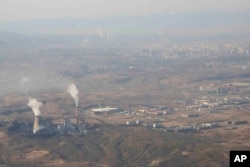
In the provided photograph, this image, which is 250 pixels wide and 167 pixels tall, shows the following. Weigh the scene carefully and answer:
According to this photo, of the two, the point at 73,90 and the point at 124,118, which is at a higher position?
the point at 73,90

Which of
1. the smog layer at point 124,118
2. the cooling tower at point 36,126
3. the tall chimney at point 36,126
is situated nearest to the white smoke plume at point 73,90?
the smog layer at point 124,118

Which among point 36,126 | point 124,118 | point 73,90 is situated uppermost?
point 73,90

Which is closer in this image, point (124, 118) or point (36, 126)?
point (36, 126)

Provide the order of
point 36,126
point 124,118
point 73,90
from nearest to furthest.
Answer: point 36,126
point 124,118
point 73,90

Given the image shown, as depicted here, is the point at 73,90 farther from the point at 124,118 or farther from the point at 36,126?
the point at 36,126

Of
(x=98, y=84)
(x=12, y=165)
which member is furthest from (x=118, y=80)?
(x=12, y=165)

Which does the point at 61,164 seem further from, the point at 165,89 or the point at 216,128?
the point at 165,89

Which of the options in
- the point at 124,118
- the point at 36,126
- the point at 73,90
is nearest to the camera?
the point at 36,126

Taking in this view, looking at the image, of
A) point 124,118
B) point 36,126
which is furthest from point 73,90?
point 36,126

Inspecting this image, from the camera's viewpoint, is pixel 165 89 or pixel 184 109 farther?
pixel 165 89

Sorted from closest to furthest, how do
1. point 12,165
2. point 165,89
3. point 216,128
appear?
point 12,165
point 216,128
point 165,89

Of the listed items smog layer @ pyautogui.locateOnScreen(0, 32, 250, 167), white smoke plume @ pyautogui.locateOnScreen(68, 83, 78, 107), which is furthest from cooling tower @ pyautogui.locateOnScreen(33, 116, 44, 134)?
white smoke plume @ pyautogui.locateOnScreen(68, 83, 78, 107)
